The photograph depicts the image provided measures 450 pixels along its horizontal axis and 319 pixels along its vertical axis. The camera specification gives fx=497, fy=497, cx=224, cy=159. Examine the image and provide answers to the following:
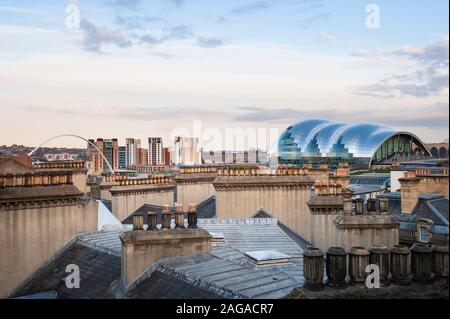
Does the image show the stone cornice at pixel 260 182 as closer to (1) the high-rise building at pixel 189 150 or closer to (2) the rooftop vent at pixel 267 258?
(2) the rooftop vent at pixel 267 258

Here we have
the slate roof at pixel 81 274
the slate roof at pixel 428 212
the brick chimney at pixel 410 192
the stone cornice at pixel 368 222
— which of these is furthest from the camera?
the brick chimney at pixel 410 192

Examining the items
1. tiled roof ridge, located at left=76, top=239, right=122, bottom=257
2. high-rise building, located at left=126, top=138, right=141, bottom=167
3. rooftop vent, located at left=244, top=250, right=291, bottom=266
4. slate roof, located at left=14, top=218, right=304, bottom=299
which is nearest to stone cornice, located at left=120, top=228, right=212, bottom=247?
slate roof, located at left=14, top=218, right=304, bottom=299

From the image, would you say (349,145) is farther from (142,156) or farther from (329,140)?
(142,156)

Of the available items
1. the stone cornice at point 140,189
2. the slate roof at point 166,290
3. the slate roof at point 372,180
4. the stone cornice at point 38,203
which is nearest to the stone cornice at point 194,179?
the stone cornice at point 140,189

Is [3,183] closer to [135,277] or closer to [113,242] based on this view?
[113,242]

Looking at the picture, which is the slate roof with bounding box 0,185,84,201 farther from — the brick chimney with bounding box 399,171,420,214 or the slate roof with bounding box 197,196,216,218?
the brick chimney with bounding box 399,171,420,214
